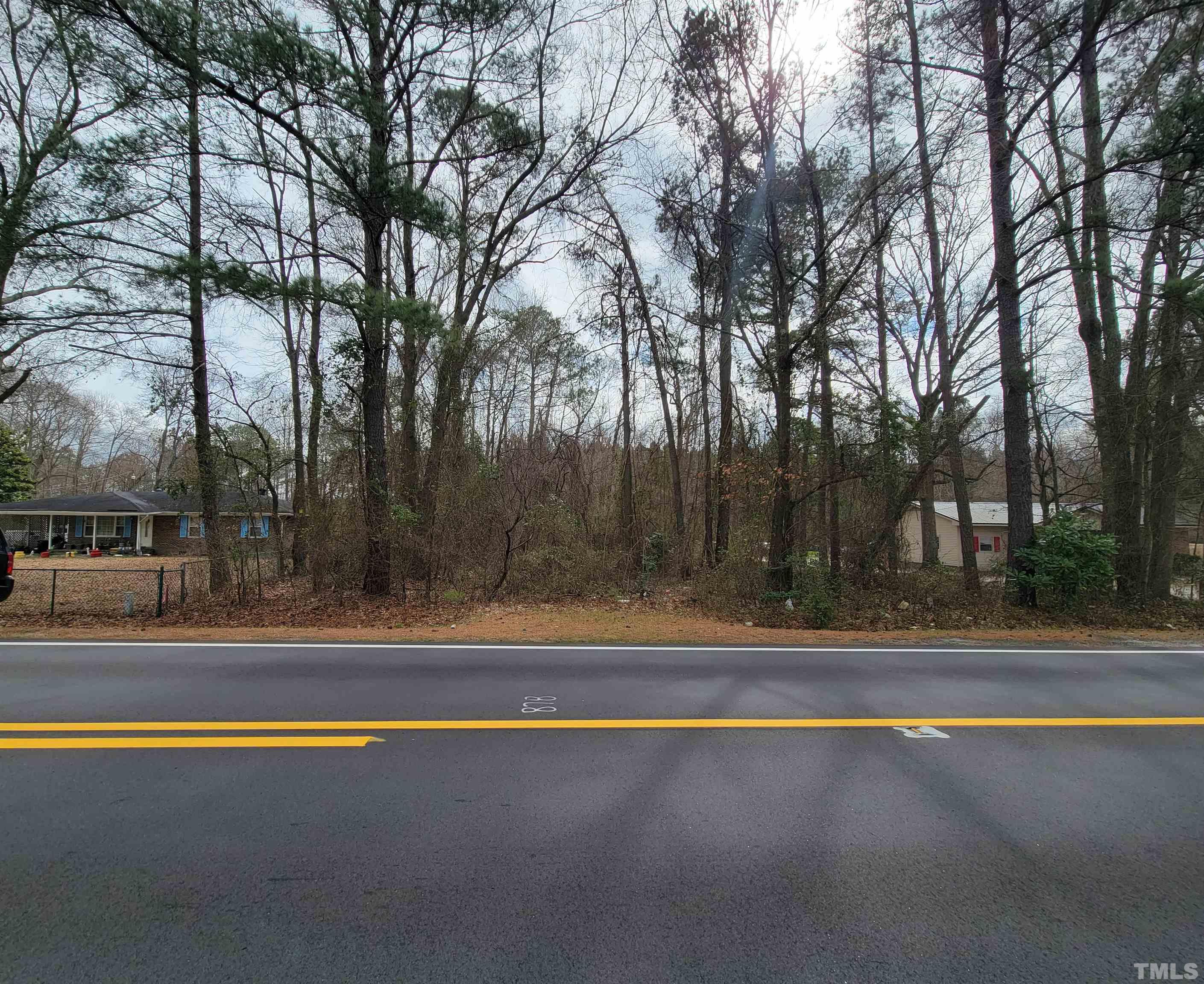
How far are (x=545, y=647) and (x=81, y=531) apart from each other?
37.1m

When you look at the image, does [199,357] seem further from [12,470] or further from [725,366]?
[12,470]

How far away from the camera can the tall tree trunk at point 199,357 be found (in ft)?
33.3

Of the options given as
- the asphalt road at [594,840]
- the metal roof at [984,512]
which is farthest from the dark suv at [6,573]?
the metal roof at [984,512]

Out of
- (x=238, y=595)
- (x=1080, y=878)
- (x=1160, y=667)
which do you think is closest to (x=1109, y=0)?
(x=1160, y=667)

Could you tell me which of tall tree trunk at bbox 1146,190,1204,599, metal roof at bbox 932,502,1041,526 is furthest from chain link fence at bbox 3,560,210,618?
metal roof at bbox 932,502,1041,526

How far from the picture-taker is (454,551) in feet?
44.1

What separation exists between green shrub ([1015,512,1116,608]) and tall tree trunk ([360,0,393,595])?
13.0 metres

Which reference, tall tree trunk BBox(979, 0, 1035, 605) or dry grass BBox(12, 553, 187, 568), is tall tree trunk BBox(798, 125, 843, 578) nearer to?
tall tree trunk BBox(979, 0, 1035, 605)

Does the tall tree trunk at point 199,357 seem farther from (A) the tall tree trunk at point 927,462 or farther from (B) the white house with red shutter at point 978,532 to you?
(B) the white house with red shutter at point 978,532

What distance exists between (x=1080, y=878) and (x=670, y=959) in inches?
79.8

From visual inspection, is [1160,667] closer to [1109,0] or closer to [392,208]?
[1109,0]

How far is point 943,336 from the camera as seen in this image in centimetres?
1670

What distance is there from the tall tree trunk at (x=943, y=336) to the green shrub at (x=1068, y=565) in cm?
119

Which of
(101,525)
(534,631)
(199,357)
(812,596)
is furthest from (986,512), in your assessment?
(101,525)
